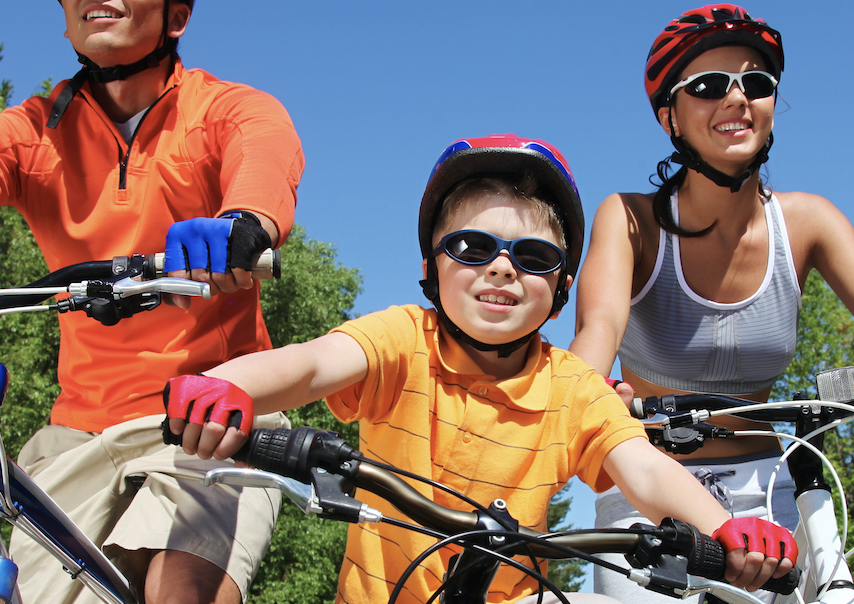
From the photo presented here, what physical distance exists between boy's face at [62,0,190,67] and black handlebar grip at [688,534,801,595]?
2741 millimetres

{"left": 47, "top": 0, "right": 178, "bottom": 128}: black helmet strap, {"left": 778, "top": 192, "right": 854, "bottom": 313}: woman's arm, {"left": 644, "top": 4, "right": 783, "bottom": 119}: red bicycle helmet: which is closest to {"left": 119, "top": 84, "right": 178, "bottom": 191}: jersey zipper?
{"left": 47, "top": 0, "right": 178, "bottom": 128}: black helmet strap

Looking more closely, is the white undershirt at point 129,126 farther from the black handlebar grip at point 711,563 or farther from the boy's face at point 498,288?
the black handlebar grip at point 711,563

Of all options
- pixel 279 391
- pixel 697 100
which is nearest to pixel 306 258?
pixel 697 100

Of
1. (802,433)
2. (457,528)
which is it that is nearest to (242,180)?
(457,528)

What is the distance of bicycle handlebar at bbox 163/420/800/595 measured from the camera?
1600 millimetres

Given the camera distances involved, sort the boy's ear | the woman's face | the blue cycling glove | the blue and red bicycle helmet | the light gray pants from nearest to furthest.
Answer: the blue cycling glove
the blue and red bicycle helmet
the boy's ear
the light gray pants
the woman's face

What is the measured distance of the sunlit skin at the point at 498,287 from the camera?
269 centimetres

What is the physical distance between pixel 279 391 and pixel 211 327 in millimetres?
1009

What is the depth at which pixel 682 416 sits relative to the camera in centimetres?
280

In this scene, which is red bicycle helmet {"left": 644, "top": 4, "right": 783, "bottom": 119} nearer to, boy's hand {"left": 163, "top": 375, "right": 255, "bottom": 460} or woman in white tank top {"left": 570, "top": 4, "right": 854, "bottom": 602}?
woman in white tank top {"left": 570, "top": 4, "right": 854, "bottom": 602}

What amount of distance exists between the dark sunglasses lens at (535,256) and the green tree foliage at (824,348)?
646 inches

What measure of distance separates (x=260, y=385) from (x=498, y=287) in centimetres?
96

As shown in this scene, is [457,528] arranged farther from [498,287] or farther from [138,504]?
[138,504]

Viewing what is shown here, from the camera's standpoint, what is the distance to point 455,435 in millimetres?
2641
